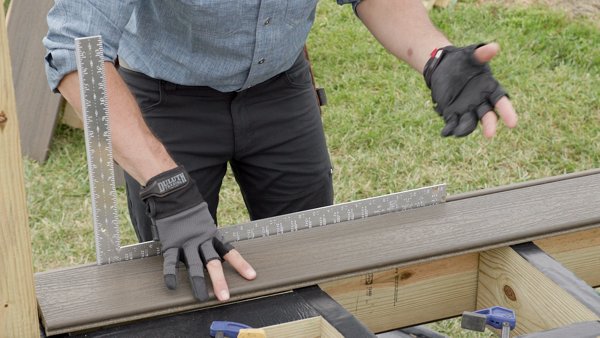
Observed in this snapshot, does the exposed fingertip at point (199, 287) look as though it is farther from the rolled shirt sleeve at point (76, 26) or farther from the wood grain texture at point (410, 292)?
the rolled shirt sleeve at point (76, 26)

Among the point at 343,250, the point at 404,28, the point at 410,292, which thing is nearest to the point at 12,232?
the point at 343,250

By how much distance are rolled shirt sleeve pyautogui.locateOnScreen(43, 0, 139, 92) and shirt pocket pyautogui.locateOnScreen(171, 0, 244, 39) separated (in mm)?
254

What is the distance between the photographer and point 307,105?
3.46 m

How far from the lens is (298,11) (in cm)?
310

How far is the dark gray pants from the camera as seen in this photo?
323 centimetres

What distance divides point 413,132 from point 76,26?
3806 mm

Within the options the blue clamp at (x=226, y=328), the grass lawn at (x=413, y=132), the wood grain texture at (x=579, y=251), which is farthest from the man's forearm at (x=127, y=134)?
the grass lawn at (x=413, y=132)

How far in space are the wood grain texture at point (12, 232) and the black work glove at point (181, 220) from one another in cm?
43

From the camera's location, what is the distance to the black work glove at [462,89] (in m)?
2.74

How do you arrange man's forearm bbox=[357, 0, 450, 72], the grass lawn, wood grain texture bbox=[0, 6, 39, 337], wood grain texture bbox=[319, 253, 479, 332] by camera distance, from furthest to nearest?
the grass lawn
man's forearm bbox=[357, 0, 450, 72]
wood grain texture bbox=[319, 253, 479, 332]
wood grain texture bbox=[0, 6, 39, 337]

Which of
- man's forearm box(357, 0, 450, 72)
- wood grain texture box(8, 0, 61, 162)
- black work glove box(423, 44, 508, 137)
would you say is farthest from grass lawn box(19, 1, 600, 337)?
black work glove box(423, 44, 508, 137)

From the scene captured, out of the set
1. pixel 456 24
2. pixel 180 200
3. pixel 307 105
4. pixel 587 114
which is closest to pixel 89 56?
pixel 180 200

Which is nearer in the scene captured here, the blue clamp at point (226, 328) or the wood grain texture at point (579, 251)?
the blue clamp at point (226, 328)

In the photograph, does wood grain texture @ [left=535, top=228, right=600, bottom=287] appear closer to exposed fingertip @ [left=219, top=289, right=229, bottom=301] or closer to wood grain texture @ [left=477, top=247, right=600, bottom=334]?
wood grain texture @ [left=477, top=247, right=600, bottom=334]
